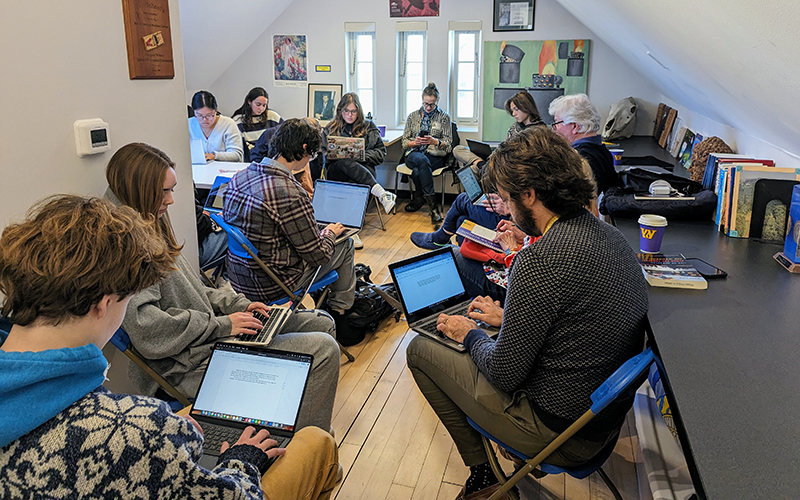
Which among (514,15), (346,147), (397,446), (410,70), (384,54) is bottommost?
(397,446)

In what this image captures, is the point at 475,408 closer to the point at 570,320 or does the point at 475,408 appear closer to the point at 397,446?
the point at 570,320

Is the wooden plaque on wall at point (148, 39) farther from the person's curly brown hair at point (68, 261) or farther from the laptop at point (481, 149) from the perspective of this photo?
the laptop at point (481, 149)

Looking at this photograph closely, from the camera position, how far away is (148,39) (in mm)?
2281

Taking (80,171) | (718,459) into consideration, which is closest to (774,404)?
(718,459)

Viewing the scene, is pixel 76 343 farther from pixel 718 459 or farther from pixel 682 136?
pixel 682 136

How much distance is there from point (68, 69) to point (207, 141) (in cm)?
340

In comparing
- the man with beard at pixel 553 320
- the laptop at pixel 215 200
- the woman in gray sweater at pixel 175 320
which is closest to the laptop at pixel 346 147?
the laptop at pixel 215 200

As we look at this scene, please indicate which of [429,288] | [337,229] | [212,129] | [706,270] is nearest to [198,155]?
[212,129]

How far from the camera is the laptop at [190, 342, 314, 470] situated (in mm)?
1714

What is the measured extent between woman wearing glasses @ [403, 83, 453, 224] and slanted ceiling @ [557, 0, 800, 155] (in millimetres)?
2841

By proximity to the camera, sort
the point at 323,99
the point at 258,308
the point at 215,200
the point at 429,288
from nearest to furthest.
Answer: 1. the point at 258,308
2. the point at 429,288
3. the point at 215,200
4. the point at 323,99

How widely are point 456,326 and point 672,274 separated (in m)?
0.74

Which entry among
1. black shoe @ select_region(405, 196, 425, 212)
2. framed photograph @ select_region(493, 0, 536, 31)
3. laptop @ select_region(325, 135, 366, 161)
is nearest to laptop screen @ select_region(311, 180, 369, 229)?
laptop @ select_region(325, 135, 366, 161)

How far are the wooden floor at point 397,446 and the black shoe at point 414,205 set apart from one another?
10.6 ft
